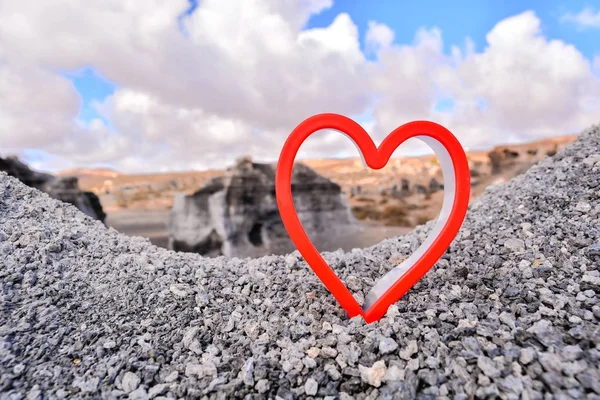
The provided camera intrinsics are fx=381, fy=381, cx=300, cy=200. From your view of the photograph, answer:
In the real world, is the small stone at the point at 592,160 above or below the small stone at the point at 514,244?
above

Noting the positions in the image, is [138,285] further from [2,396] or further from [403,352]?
[403,352]

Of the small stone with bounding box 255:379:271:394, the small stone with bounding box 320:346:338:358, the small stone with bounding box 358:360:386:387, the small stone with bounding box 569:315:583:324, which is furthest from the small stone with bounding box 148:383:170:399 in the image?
the small stone with bounding box 569:315:583:324

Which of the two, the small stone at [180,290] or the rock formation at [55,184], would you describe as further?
the rock formation at [55,184]

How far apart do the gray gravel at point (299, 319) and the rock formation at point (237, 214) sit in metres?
9.18

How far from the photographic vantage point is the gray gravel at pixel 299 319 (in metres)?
2.36

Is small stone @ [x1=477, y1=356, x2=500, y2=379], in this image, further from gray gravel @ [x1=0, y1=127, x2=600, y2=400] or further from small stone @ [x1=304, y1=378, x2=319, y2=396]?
small stone @ [x1=304, y1=378, x2=319, y2=396]

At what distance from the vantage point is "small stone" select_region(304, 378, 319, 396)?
7.72 ft

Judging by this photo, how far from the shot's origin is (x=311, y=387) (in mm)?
2375

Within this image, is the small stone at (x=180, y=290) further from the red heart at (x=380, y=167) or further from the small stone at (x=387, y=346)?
the small stone at (x=387, y=346)

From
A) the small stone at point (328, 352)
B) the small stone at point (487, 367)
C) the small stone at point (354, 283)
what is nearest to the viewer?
the small stone at point (487, 367)

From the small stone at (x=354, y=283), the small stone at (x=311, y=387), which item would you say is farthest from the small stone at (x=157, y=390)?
the small stone at (x=354, y=283)

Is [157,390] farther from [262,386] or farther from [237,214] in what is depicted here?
[237,214]

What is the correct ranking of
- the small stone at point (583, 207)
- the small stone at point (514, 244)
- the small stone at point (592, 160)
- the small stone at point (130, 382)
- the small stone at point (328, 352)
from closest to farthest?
the small stone at point (130, 382)
the small stone at point (328, 352)
the small stone at point (514, 244)
the small stone at point (583, 207)
the small stone at point (592, 160)

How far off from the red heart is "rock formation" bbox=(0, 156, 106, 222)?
41.6ft
